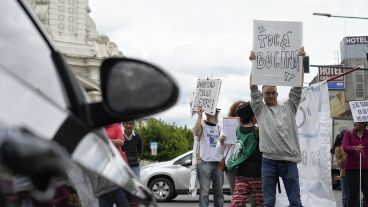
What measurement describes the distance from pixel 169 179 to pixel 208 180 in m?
8.39

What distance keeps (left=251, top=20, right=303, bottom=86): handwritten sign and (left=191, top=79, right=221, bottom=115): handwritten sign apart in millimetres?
2509

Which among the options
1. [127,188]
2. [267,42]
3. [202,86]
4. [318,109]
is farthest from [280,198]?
[127,188]

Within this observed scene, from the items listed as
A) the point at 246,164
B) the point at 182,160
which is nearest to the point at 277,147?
the point at 246,164

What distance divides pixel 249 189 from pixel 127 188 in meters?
6.40

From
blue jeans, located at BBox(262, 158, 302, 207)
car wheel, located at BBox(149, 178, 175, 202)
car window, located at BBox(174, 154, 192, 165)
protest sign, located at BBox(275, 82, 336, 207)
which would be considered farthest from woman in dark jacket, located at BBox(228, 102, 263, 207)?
car window, located at BBox(174, 154, 192, 165)

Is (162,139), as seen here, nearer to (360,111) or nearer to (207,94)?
(207,94)

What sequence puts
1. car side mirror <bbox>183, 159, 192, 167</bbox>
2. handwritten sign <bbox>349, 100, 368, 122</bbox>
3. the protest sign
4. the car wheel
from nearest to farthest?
the protest sign → handwritten sign <bbox>349, 100, 368, 122</bbox> → the car wheel → car side mirror <bbox>183, 159, 192, 167</bbox>

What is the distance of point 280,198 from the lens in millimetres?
10016

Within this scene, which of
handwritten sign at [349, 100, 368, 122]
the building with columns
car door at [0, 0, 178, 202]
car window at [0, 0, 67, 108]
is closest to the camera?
car door at [0, 0, 178, 202]

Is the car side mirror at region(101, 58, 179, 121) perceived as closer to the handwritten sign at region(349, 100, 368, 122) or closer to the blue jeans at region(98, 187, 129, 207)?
the blue jeans at region(98, 187, 129, 207)

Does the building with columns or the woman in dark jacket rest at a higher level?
the building with columns

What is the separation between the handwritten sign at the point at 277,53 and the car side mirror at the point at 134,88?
643 centimetres

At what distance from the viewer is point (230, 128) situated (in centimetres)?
1086

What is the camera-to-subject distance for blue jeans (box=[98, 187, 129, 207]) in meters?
2.30
